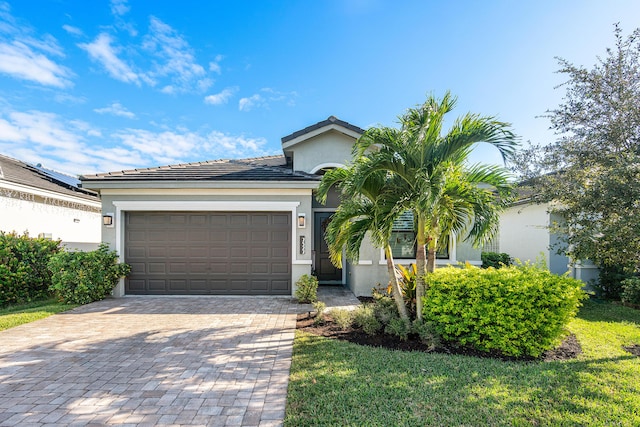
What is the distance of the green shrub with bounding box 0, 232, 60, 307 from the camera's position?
8.34 meters

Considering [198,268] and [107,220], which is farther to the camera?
[198,268]

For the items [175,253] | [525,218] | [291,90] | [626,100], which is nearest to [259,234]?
[175,253]

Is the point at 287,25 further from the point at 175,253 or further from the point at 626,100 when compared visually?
the point at 626,100

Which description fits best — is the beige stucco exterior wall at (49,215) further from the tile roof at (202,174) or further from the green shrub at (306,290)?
the green shrub at (306,290)

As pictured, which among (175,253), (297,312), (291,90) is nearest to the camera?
(297,312)

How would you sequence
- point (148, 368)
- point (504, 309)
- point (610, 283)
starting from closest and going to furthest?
point (148, 368) → point (504, 309) → point (610, 283)

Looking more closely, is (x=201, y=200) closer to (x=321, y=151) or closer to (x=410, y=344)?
(x=321, y=151)

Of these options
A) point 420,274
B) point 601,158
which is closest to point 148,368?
point 420,274

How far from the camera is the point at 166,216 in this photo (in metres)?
9.23

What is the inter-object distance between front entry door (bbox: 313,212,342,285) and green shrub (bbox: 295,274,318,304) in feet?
9.19

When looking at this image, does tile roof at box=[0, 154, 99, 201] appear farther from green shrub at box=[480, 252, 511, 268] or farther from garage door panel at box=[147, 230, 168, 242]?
green shrub at box=[480, 252, 511, 268]

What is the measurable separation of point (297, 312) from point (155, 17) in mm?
9910

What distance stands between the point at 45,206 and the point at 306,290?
11.5m

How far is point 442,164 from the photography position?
16.6ft
